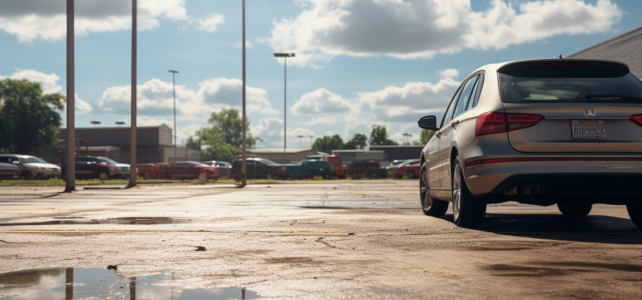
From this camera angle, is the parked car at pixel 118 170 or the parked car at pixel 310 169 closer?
the parked car at pixel 118 170

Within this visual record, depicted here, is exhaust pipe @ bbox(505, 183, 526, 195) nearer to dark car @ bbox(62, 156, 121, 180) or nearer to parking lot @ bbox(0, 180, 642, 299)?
parking lot @ bbox(0, 180, 642, 299)

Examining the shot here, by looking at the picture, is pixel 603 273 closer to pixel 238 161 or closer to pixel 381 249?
pixel 381 249

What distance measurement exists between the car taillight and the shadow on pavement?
3.65ft

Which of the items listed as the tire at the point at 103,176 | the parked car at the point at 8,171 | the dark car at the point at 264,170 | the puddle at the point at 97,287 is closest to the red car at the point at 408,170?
the dark car at the point at 264,170

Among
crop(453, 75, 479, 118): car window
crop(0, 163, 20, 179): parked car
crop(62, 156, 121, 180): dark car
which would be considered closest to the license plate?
crop(453, 75, 479, 118): car window

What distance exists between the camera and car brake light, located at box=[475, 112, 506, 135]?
541 cm

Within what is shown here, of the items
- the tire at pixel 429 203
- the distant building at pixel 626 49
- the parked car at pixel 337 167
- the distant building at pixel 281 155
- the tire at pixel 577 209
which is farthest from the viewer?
the distant building at pixel 281 155

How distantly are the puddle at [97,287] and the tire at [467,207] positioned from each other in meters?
3.67

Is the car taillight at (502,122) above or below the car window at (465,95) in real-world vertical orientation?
below

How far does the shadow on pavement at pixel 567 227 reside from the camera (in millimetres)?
5324

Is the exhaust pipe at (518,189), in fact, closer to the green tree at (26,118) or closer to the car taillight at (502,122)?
the car taillight at (502,122)

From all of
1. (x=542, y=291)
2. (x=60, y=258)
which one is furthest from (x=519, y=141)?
(x=60, y=258)

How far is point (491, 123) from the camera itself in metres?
5.44

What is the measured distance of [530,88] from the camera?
18.6 feet
